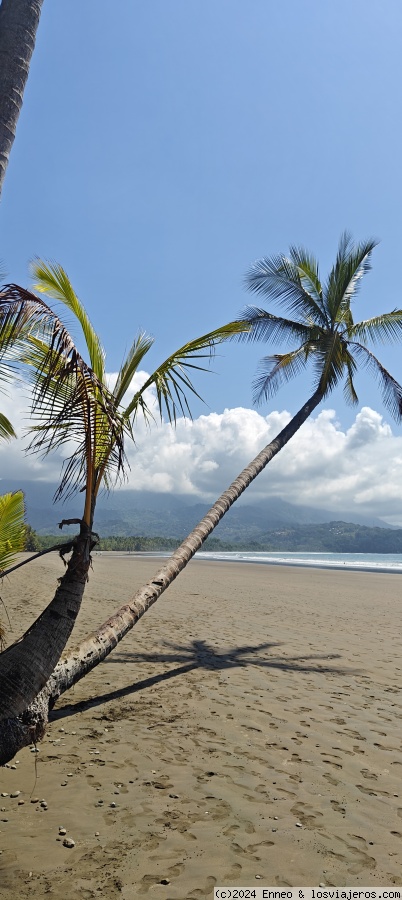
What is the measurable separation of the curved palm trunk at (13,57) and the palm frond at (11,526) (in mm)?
3065

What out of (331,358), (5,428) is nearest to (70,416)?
(5,428)

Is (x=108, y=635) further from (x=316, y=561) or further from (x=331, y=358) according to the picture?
(x=316, y=561)

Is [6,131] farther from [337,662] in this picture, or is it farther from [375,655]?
[375,655]

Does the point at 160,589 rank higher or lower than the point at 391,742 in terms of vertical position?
higher

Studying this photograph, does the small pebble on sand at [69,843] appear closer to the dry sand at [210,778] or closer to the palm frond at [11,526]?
the dry sand at [210,778]

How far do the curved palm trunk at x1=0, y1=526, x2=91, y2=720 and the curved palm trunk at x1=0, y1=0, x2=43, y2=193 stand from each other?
3247mm

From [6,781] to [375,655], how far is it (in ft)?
22.2

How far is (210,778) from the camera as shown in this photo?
4379 mm

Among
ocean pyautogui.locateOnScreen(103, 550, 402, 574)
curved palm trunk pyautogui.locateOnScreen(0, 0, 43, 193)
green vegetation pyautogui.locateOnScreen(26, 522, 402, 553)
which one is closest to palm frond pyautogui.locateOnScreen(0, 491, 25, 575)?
curved palm trunk pyautogui.locateOnScreen(0, 0, 43, 193)

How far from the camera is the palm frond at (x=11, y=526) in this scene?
5.27m

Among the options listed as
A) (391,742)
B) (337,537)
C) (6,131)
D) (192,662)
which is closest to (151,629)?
(192,662)

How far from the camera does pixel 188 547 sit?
7938 millimetres

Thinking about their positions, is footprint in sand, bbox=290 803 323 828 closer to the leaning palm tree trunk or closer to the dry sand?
the dry sand

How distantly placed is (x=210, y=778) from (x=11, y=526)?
307 centimetres
